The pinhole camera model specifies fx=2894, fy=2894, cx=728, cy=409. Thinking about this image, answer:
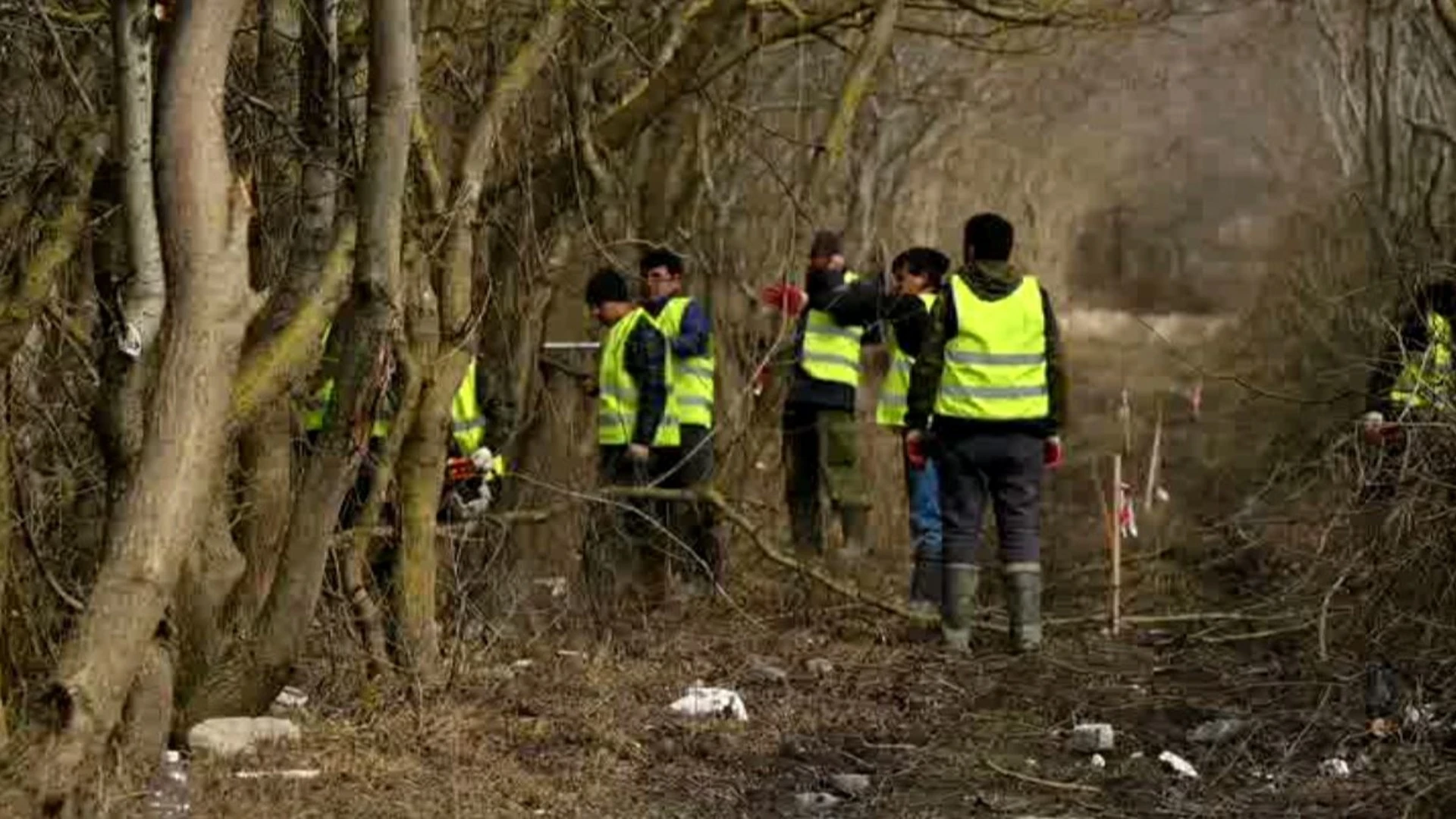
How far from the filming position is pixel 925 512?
14.8m

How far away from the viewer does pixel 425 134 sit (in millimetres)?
10406

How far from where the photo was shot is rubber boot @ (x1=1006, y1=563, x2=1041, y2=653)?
12695 millimetres

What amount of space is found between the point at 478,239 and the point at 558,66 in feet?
2.69

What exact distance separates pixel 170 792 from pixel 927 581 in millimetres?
6247

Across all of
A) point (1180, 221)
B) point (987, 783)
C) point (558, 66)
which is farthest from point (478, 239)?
point (1180, 221)

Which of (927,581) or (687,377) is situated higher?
(687,377)

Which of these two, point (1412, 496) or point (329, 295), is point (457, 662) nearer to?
point (329, 295)

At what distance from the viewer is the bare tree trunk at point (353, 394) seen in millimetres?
9062

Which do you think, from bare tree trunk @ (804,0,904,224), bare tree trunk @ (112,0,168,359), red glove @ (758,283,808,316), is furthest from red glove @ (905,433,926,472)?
bare tree trunk @ (112,0,168,359)

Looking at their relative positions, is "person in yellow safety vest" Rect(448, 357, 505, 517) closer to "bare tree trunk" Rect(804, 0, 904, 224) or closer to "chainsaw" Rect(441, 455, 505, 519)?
"chainsaw" Rect(441, 455, 505, 519)

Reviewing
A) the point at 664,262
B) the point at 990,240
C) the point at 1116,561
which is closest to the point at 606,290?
the point at 664,262

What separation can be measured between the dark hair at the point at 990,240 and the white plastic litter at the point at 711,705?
2.60 metres

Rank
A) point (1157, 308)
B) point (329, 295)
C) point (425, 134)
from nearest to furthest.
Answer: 1. point (329, 295)
2. point (425, 134)
3. point (1157, 308)

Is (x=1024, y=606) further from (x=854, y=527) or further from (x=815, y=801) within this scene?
(x=815, y=801)
